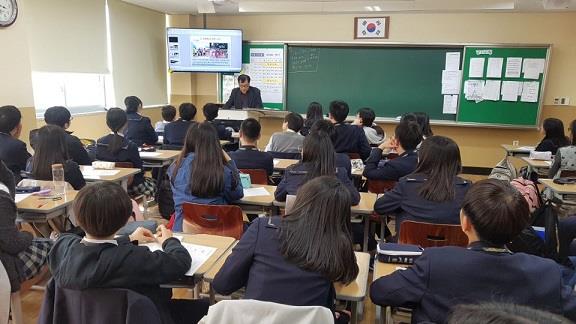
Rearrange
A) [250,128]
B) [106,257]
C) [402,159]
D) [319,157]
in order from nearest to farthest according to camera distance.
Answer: [106,257], [319,157], [402,159], [250,128]

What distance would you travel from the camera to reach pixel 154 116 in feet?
25.4

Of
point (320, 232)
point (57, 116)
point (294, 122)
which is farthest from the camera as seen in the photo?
point (294, 122)

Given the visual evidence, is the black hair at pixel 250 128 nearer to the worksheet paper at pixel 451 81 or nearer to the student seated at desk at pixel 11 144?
the student seated at desk at pixel 11 144

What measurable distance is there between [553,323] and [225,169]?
2.31m

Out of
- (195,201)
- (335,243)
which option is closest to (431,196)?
(335,243)

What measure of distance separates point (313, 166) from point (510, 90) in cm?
535

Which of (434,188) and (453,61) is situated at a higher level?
(453,61)

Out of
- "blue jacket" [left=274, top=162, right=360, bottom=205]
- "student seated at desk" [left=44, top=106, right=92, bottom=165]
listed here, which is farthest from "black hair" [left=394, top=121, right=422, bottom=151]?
"student seated at desk" [left=44, top=106, right=92, bottom=165]

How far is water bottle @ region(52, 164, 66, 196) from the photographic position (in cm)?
296

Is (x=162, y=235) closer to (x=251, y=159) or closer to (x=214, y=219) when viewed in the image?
(x=214, y=219)

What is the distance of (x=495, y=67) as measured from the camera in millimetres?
6789

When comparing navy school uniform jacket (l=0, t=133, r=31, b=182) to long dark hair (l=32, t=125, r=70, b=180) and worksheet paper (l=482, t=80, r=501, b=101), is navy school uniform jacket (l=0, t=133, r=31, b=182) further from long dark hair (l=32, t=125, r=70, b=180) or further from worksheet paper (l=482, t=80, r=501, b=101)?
worksheet paper (l=482, t=80, r=501, b=101)

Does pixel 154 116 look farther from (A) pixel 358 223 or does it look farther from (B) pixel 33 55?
(A) pixel 358 223

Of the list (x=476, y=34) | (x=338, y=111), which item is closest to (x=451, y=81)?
(x=476, y=34)
